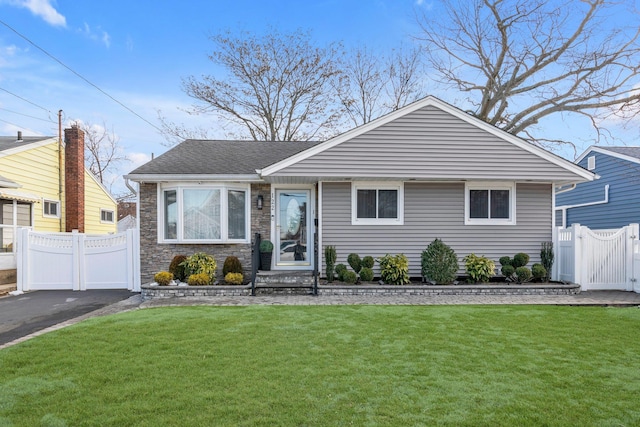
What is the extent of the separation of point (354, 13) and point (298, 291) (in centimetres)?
1378

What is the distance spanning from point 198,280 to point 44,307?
3.15m

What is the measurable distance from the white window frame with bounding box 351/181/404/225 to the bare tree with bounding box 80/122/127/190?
2389cm

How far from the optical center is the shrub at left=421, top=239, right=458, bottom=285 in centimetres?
904

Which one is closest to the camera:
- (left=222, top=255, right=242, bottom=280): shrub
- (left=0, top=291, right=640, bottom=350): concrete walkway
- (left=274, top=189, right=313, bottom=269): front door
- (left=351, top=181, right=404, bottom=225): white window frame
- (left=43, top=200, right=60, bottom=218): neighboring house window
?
(left=0, top=291, right=640, bottom=350): concrete walkway

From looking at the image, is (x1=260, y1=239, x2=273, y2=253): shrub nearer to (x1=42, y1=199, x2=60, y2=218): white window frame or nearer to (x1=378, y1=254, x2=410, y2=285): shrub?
(x1=378, y1=254, x2=410, y2=285): shrub

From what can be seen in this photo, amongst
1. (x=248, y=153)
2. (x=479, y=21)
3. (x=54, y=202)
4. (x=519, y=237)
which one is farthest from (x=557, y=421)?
(x=479, y=21)

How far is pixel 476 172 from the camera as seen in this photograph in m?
9.34

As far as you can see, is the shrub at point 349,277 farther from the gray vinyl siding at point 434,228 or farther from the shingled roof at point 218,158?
the shingled roof at point 218,158

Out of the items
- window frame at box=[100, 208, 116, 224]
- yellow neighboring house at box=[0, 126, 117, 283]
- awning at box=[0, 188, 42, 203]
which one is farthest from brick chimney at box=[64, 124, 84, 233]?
window frame at box=[100, 208, 116, 224]

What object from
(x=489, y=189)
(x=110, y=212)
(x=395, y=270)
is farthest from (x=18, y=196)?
(x=489, y=189)

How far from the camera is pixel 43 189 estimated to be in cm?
1376

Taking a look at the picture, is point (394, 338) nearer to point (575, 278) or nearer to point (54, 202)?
point (575, 278)

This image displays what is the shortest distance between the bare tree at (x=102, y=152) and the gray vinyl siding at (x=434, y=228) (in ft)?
77.6

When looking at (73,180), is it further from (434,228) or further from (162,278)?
(434,228)
